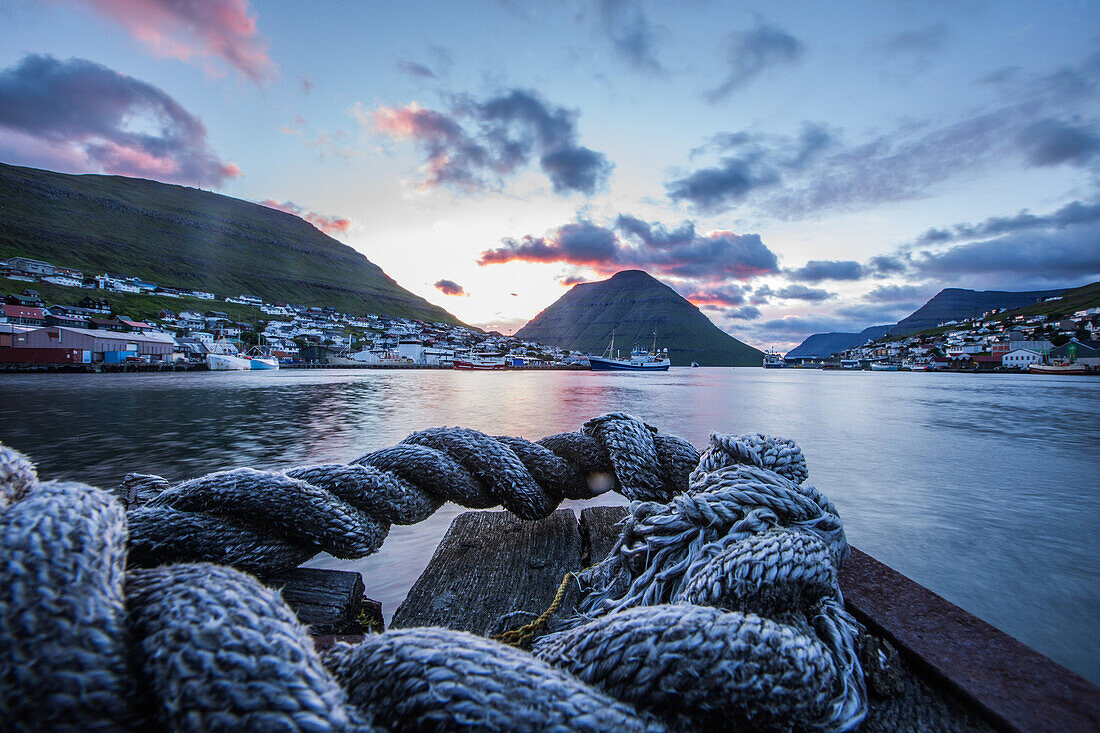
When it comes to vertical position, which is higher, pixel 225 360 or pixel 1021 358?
pixel 1021 358

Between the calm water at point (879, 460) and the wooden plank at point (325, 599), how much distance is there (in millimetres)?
1303

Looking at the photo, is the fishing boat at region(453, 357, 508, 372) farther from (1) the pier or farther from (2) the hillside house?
(1) the pier

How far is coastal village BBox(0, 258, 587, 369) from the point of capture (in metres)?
47.2

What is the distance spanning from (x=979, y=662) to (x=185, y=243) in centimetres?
16894

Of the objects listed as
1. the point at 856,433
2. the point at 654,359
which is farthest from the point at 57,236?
the point at 856,433

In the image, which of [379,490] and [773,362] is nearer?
[379,490]

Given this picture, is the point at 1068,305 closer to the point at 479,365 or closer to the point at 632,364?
the point at 632,364

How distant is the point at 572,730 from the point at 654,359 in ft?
301

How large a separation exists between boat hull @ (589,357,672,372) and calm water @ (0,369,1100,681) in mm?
66927

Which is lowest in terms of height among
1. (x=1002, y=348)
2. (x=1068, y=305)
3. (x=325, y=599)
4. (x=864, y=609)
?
(x=325, y=599)

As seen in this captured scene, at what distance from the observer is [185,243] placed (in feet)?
424

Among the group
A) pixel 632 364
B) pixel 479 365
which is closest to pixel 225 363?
pixel 479 365

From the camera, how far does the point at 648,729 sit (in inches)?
27.9

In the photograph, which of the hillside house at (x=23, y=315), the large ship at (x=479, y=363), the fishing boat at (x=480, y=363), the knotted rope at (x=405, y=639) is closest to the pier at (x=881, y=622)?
the knotted rope at (x=405, y=639)
